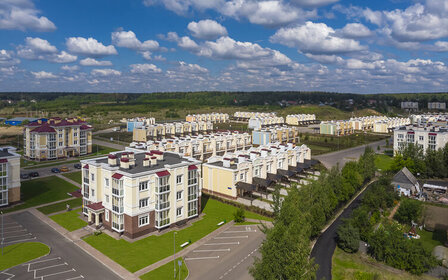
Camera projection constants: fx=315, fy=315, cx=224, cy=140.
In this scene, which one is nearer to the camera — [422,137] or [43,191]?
[43,191]

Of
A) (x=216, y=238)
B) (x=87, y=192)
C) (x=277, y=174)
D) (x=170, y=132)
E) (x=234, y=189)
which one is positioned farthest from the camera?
(x=170, y=132)

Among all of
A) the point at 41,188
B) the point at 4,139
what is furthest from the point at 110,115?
the point at 41,188

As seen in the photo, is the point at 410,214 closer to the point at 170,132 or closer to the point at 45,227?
the point at 45,227

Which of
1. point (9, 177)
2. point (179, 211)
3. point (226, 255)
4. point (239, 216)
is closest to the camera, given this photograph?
point (226, 255)

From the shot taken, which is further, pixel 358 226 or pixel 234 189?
pixel 234 189

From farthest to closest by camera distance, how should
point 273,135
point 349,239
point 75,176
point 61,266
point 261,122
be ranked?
point 261,122, point 273,135, point 75,176, point 349,239, point 61,266

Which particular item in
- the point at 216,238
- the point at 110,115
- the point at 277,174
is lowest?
the point at 216,238

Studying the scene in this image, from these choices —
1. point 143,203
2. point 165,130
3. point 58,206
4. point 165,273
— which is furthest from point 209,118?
point 165,273

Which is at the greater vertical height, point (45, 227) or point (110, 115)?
point (110, 115)

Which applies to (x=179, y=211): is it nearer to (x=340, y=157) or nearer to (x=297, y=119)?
(x=340, y=157)
